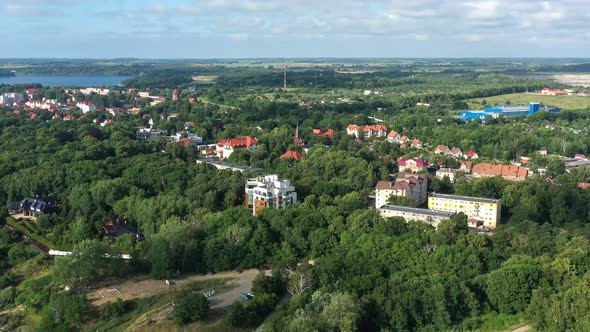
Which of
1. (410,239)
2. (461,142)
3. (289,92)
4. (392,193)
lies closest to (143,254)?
(410,239)

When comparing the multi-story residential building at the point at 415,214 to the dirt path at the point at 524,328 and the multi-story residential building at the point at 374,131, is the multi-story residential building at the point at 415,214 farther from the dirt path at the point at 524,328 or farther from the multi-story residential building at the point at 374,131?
the multi-story residential building at the point at 374,131

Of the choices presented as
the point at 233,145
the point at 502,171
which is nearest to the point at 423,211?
the point at 502,171

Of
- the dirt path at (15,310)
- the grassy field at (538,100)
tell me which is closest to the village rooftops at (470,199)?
the dirt path at (15,310)

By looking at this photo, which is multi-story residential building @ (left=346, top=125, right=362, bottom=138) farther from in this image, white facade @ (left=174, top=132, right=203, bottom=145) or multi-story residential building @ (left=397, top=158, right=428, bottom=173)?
white facade @ (left=174, top=132, right=203, bottom=145)

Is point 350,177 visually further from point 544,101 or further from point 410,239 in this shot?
point 544,101

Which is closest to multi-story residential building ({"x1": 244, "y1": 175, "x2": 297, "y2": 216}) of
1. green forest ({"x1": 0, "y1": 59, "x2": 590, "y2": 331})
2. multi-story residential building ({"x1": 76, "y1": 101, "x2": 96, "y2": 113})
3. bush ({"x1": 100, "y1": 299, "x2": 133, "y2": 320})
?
green forest ({"x1": 0, "y1": 59, "x2": 590, "y2": 331})

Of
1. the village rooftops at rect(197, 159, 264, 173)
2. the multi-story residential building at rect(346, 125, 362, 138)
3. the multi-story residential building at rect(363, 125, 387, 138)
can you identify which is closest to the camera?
the village rooftops at rect(197, 159, 264, 173)
